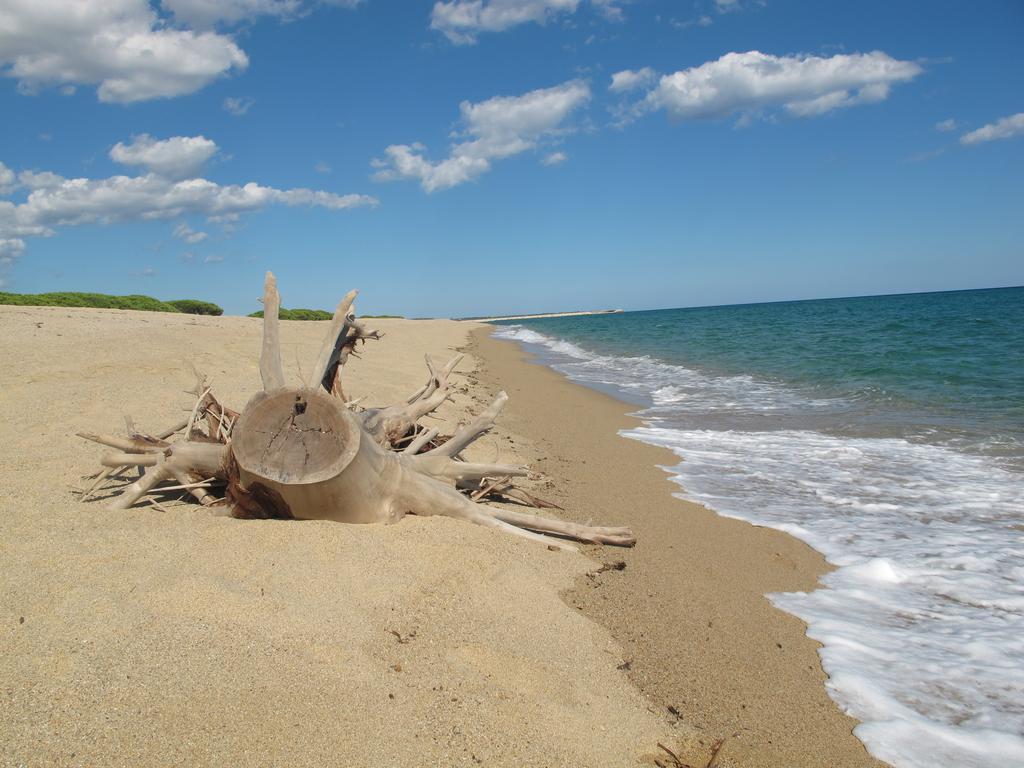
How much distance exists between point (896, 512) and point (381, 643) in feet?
14.9

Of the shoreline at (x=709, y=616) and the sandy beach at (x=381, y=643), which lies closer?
the sandy beach at (x=381, y=643)

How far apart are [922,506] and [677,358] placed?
16158mm

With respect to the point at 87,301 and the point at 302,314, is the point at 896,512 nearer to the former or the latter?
the point at 87,301

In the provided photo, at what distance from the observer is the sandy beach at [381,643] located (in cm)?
215

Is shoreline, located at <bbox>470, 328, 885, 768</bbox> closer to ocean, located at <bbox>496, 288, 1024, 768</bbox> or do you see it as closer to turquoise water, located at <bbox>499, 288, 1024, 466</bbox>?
ocean, located at <bbox>496, 288, 1024, 768</bbox>

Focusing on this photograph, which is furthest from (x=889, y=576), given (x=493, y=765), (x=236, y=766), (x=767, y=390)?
(x=767, y=390)

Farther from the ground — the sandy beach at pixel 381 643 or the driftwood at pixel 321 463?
the driftwood at pixel 321 463

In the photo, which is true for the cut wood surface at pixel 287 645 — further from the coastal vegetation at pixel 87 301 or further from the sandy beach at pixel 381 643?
the coastal vegetation at pixel 87 301

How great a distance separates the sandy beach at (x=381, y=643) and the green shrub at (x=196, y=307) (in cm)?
2872

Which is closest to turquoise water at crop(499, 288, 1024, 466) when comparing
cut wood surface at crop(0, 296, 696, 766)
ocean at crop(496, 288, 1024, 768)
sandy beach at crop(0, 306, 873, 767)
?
ocean at crop(496, 288, 1024, 768)

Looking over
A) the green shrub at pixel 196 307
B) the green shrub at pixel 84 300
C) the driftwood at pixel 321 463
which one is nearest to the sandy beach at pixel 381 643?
the driftwood at pixel 321 463

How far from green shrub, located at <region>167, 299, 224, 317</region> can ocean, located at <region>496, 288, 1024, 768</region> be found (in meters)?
24.5

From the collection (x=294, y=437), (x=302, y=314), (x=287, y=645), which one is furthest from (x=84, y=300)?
(x=287, y=645)

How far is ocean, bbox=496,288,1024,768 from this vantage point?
289 centimetres
